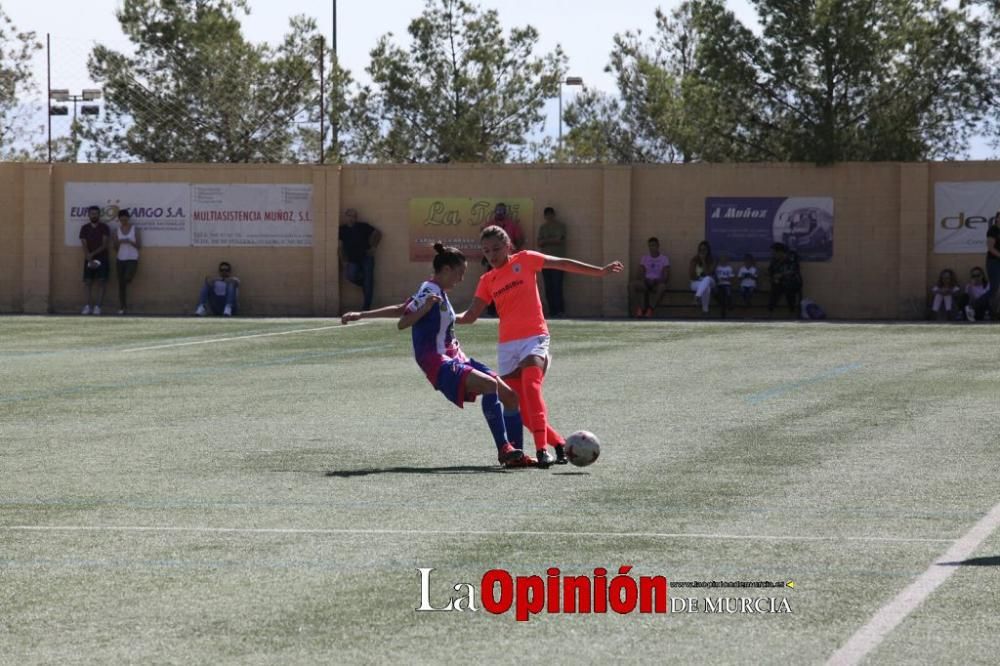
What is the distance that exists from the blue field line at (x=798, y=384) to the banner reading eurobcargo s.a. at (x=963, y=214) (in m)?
13.8

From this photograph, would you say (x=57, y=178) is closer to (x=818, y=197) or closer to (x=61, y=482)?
(x=818, y=197)

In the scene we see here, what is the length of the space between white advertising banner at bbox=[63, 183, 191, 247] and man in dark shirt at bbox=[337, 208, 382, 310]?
10.4 ft

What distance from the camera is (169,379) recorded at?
57.9 feet

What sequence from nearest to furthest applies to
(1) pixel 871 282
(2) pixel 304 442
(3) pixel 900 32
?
(2) pixel 304 442
(1) pixel 871 282
(3) pixel 900 32

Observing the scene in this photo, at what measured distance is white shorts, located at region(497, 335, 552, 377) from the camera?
11352 mm

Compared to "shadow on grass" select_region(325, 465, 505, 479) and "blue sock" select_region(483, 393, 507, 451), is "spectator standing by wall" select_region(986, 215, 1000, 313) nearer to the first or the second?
"blue sock" select_region(483, 393, 507, 451)

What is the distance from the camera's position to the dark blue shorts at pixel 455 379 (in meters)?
11.0

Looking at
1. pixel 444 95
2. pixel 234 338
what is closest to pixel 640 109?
pixel 444 95

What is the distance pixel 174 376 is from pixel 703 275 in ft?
53.2

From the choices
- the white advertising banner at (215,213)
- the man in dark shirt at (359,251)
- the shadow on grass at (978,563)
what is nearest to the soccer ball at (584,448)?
the shadow on grass at (978,563)

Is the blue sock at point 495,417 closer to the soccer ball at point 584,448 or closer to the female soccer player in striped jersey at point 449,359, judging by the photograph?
the female soccer player in striped jersey at point 449,359

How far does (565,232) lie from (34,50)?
31.2 meters

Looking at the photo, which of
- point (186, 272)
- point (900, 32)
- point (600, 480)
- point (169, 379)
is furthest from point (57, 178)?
point (600, 480)

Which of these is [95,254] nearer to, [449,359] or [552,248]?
[552,248]
